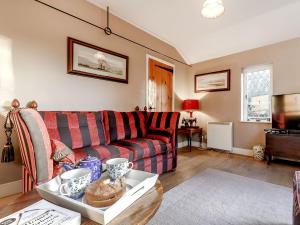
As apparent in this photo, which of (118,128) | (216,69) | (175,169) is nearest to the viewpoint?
(118,128)

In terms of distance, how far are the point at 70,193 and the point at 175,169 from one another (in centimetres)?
226

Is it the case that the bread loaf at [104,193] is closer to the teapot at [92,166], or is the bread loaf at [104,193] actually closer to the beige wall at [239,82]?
the teapot at [92,166]

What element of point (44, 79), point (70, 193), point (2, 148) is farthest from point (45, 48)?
point (70, 193)

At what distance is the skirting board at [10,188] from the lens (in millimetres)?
1872

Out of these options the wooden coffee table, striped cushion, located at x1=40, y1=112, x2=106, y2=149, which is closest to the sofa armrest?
the wooden coffee table

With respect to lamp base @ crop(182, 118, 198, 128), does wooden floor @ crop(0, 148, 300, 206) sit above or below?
below

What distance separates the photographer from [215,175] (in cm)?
247

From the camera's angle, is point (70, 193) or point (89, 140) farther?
point (89, 140)

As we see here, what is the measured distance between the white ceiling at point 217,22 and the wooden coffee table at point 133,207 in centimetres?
283

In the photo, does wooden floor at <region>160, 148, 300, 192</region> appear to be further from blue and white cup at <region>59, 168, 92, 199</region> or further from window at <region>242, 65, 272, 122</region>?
blue and white cup at <region>59, 168, 92, 199</region>

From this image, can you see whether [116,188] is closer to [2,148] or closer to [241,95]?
[2,148]

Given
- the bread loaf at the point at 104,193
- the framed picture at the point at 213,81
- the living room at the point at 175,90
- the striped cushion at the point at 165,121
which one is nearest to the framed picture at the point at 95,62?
the living room at the point at 175,90

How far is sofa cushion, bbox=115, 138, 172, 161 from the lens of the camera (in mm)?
2086

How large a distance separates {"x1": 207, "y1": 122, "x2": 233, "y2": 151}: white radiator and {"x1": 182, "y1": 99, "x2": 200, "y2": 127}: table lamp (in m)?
0.44
